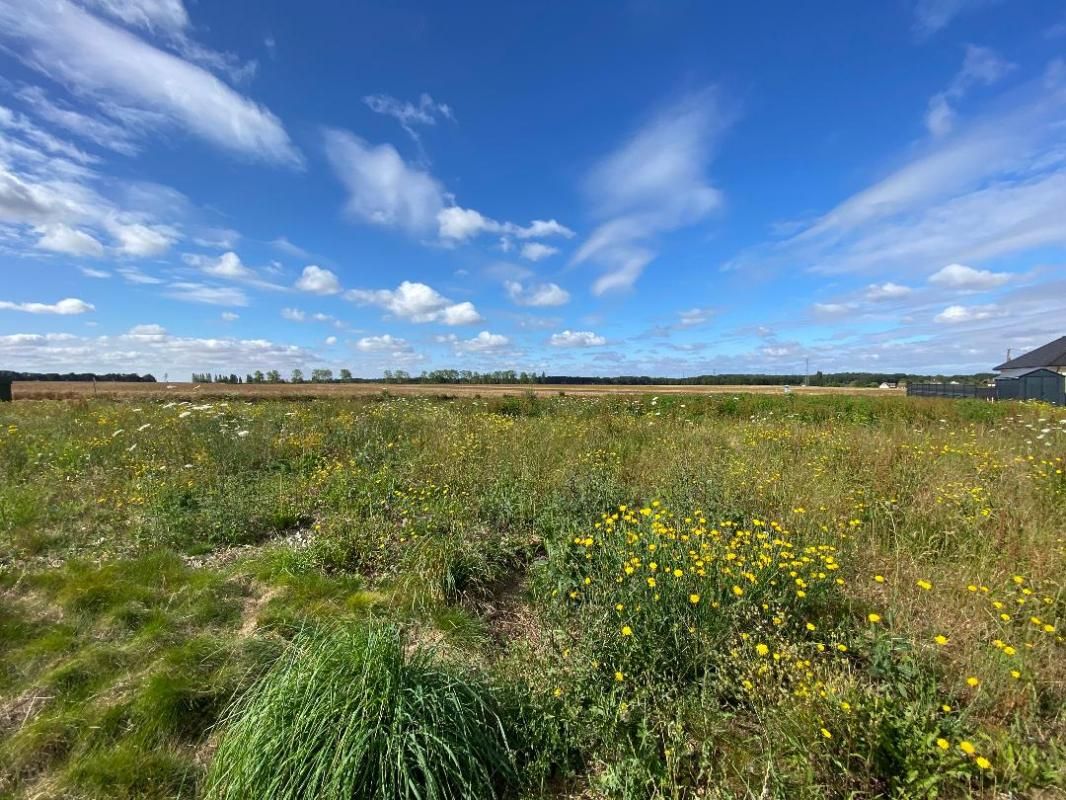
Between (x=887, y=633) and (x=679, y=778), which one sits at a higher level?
(x=887, y=633)

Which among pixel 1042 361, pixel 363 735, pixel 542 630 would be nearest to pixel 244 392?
pixel 542 630

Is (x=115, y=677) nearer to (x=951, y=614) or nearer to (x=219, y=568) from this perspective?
(x=219, y=568)

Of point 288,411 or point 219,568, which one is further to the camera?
point 288,411

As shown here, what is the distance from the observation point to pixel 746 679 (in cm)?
250

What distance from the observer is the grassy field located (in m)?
2.06

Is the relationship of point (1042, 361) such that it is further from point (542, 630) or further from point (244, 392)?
point (244, 392)

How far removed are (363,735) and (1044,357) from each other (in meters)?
58.7

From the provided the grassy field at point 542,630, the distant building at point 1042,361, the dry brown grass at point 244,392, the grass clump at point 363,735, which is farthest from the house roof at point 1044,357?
the grass clump at point 363,735

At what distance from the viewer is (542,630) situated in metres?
3.37

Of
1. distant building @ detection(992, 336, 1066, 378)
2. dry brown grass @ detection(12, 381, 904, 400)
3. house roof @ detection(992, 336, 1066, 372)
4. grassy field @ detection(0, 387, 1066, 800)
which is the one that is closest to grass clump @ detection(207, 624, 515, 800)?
grassy field @ detection(0, 387, 1066, 800)

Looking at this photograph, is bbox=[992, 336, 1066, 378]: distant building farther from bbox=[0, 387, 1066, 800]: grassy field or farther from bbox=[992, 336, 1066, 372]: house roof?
bbox=[0, 387, 1066, 800]: grassy field

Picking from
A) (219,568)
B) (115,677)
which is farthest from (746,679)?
(219,568)

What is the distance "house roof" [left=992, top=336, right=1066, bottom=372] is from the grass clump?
53.4 meters

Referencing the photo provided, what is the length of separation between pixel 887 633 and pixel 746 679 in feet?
3.35
